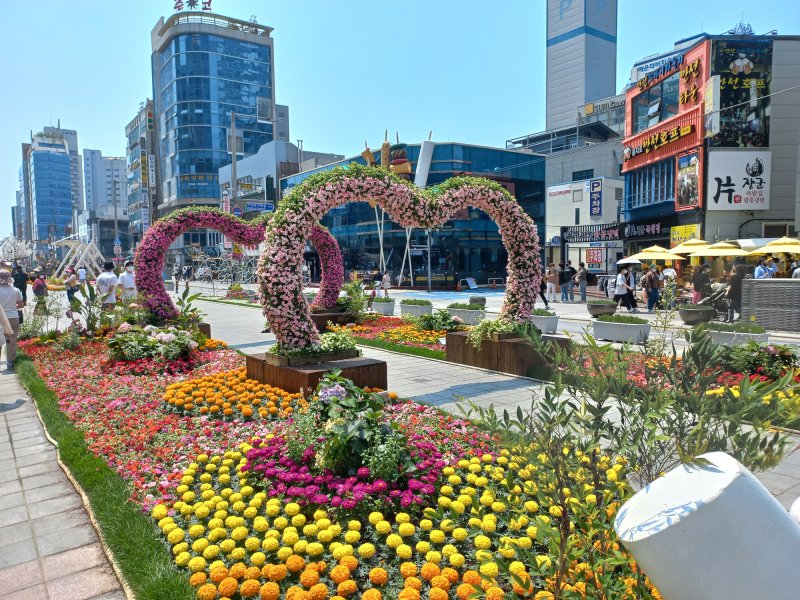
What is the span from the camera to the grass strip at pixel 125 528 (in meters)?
3.40

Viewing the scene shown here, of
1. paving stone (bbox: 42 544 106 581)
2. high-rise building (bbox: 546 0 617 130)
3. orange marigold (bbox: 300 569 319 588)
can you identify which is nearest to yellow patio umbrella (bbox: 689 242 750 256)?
orange marigold (bbox: 300 569 319 588)

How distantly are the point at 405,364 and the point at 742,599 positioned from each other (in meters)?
8.94

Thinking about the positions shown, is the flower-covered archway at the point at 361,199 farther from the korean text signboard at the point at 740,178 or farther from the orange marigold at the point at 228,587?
the korean text signboard at the point at 740,178

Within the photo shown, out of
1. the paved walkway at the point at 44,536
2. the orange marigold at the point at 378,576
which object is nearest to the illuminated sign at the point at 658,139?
the orange marigold at the point at 378,576

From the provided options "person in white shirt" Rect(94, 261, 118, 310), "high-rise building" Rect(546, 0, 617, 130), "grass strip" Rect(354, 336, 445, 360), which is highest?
"high-rise building" Rect(546, 0, 617, 130)

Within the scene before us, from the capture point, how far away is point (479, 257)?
48.7m

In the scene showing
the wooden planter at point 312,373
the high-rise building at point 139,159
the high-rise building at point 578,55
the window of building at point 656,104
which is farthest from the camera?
the high-rise building at point 578,55

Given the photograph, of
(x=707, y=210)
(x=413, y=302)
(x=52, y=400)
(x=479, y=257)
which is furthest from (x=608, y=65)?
(x=52, y=400)

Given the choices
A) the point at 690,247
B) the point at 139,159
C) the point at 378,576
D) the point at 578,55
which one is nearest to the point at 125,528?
the point at 378,576

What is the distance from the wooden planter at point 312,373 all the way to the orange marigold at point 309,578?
390 centimetres

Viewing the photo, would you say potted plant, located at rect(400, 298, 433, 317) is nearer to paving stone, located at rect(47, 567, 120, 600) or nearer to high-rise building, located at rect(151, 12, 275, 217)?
paving stone, located at rect(47, 567, 120, 600)

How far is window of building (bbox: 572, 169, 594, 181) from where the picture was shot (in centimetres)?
4739

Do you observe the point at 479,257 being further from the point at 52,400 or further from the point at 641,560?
the point at 641,560

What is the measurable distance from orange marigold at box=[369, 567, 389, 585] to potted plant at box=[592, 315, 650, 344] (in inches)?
397
